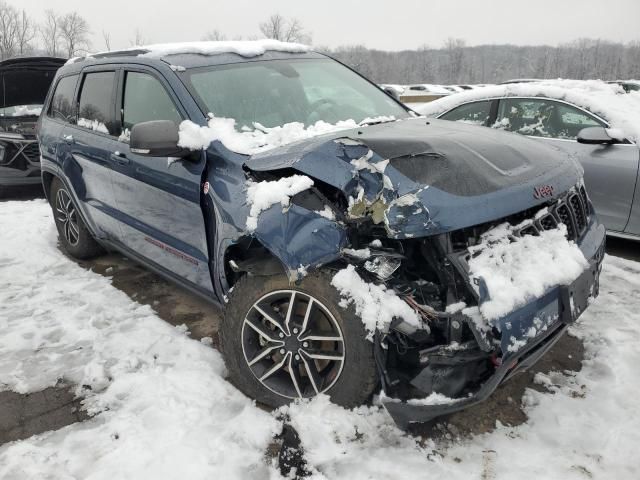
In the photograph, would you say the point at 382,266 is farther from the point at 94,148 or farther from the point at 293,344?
the point at 94,148

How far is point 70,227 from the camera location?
Result: 4.76 m

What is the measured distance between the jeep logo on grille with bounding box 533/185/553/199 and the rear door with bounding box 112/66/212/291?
171 cm

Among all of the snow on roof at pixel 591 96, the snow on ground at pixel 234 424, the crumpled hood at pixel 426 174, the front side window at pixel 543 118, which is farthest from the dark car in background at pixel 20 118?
the crumpled hood at pixel 426 174

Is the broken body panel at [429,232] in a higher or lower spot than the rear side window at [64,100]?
lower

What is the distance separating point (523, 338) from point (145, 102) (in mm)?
2728

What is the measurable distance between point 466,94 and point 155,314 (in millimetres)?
3900

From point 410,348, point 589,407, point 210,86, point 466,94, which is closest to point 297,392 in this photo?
point 410,348

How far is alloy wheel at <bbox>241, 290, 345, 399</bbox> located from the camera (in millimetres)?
2293

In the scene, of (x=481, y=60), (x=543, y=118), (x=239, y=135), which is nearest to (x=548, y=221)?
(x=239, y=135)

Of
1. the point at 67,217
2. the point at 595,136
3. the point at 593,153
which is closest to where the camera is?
the point at 595,136

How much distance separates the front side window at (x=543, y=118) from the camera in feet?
15.1

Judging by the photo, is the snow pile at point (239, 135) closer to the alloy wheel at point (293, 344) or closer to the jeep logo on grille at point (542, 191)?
the alloy wheel at point (293, 344)

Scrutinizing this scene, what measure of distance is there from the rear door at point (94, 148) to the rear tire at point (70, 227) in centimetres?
37

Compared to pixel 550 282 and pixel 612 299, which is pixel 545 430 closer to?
pixel 550 282
